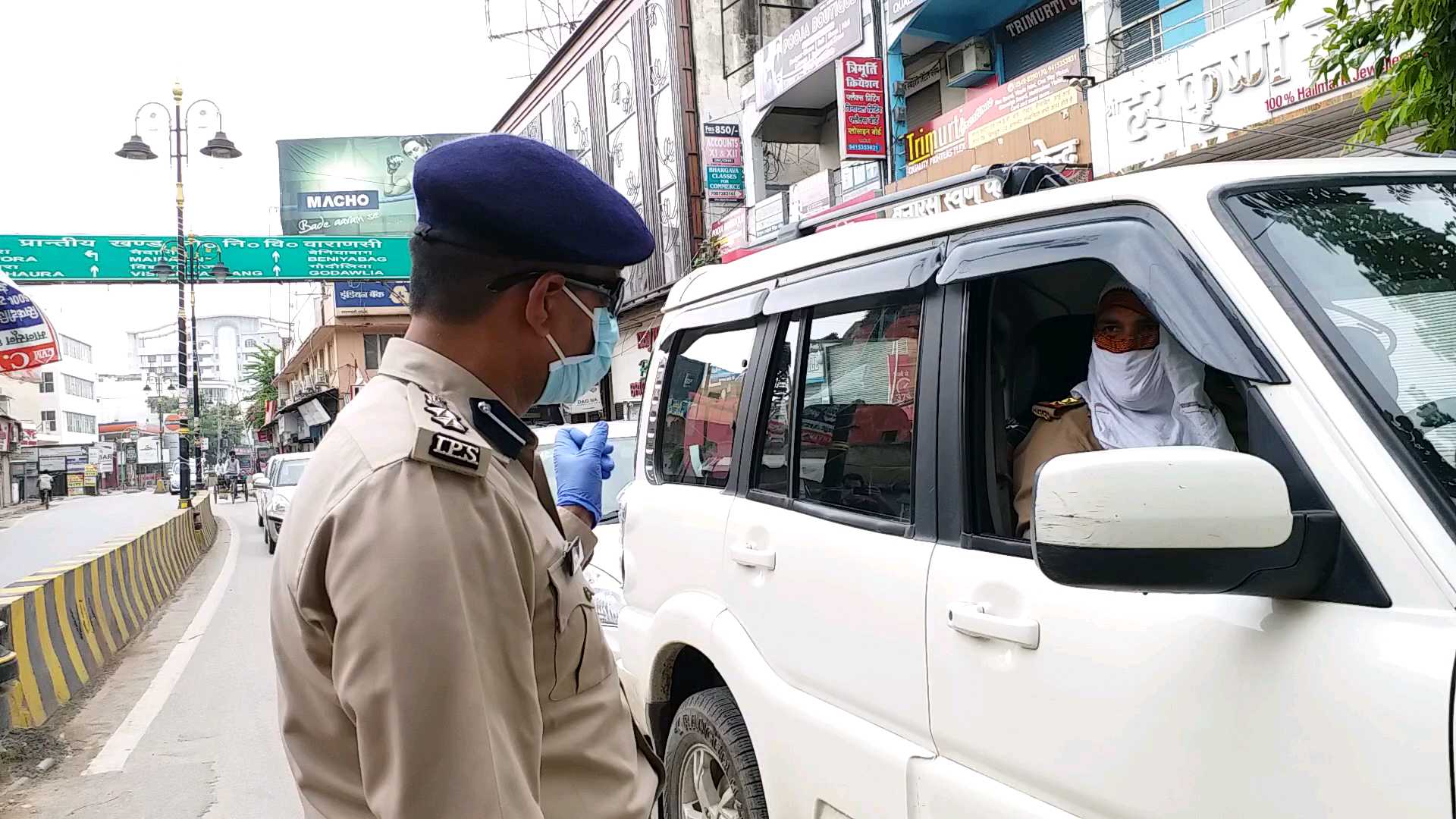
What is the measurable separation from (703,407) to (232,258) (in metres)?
29.9

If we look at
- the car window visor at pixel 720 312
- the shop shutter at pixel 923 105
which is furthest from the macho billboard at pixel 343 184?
the car window visor at pixel 720 312

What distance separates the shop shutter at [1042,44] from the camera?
51.0 ft

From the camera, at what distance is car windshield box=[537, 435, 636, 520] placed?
7148 mm

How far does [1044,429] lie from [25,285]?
33.5 metres

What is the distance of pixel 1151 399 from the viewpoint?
A: 8.18ft

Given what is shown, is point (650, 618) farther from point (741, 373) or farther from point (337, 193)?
point (337, 193)

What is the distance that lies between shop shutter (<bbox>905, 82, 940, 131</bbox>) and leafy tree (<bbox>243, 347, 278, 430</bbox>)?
217 feet

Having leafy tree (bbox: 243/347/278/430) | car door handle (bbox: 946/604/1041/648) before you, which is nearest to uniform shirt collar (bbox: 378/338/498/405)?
car door handle (bbox: 946/604/1041/648)

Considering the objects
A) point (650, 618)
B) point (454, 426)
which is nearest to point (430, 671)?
point (454, 426)

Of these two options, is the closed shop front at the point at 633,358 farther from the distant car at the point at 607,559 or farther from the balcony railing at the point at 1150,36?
the distant car at the point at 607,559

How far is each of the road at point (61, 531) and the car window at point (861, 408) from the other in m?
13.4

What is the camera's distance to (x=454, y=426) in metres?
1.29

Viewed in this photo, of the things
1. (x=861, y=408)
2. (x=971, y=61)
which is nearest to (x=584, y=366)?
(x=861, y=408)

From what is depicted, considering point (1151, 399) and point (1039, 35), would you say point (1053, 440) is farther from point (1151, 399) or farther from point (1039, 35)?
point (1039, 35)
